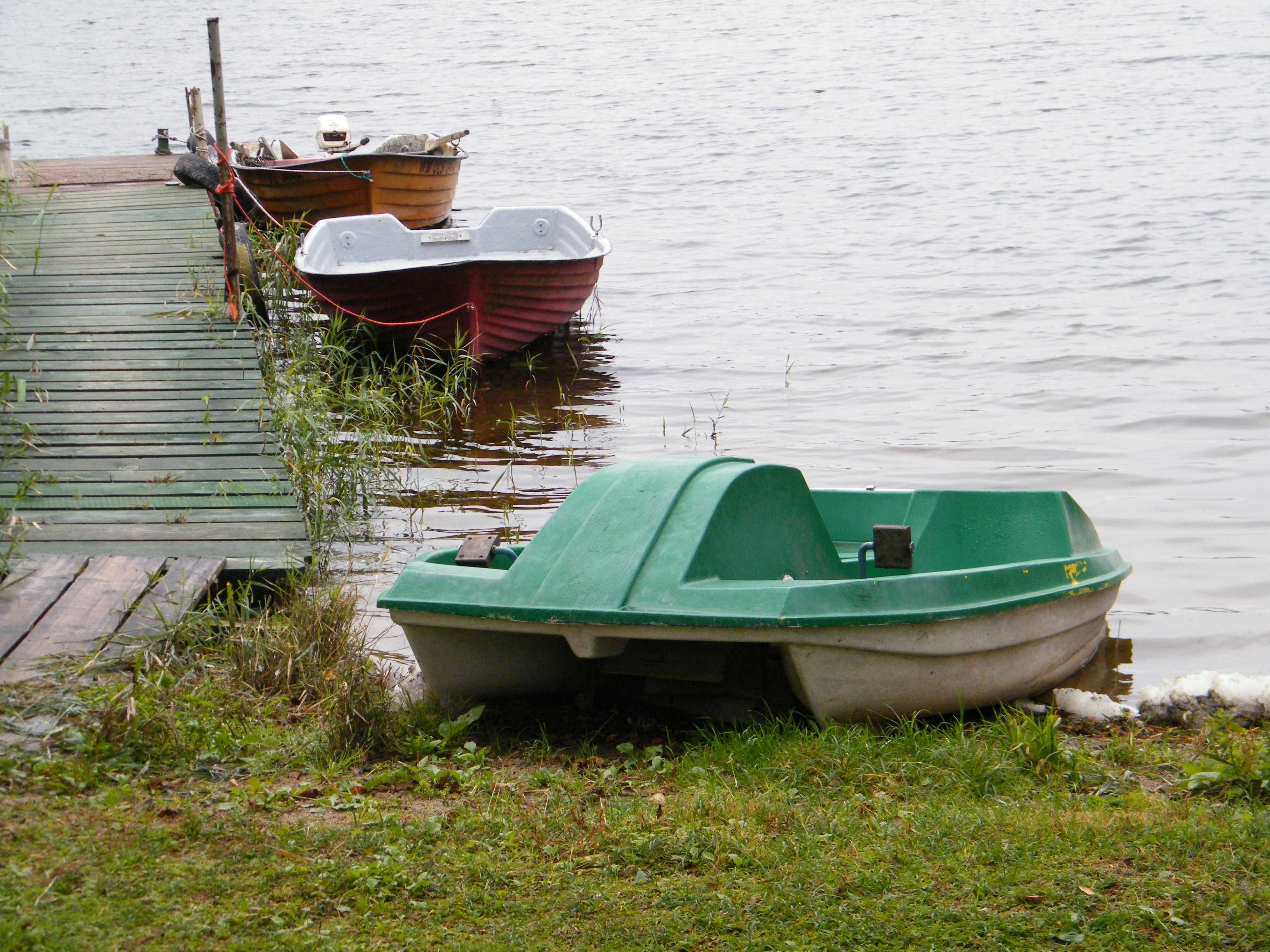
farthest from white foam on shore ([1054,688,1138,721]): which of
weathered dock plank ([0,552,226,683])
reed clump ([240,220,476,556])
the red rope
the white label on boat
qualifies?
the white label on boat

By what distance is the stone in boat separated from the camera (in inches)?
416

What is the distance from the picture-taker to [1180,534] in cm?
729

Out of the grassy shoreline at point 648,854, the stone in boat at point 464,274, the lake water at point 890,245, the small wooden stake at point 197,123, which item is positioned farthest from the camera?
the small wooden stake at point 197,123

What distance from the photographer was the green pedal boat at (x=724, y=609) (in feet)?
12.6

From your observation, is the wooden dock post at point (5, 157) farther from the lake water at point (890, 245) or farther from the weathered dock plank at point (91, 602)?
the weathered dock plank at point (91, 602)

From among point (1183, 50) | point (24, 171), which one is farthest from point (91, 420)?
point (1183, 50)

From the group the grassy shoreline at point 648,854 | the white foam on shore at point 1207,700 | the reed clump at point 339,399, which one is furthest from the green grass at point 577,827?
the reed clump at point 339,399

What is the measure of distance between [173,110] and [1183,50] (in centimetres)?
2451

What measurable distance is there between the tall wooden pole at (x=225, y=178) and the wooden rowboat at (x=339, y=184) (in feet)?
18.4

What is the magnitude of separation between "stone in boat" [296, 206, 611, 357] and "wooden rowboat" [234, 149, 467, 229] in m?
2.37

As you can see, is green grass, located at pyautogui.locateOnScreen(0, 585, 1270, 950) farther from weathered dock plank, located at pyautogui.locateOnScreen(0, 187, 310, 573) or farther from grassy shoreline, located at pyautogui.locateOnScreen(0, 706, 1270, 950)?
weathered dock plank, located at pyautogui.locateOnScreen(0, 187, 310, 573)

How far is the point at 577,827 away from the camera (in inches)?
131

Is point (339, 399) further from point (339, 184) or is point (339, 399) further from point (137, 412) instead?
point (339, 184)

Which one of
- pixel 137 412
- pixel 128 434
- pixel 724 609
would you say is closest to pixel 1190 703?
pixel 724 609
